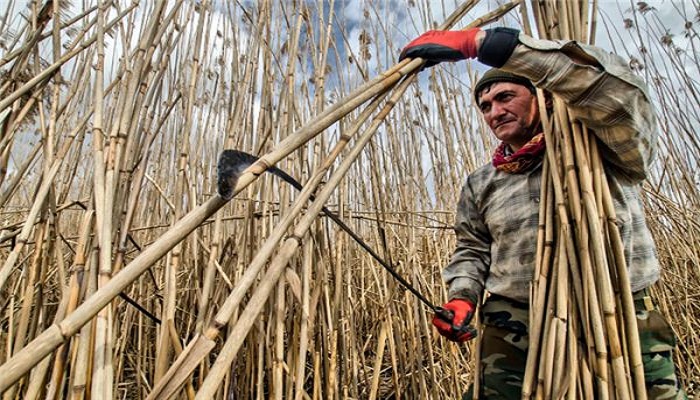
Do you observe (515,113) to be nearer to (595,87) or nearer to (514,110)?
(514,110)

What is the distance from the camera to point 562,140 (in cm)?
71

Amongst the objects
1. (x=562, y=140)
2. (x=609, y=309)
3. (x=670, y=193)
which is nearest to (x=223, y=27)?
(x=562, y=140)

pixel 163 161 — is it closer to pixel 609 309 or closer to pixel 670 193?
pixel 609 309

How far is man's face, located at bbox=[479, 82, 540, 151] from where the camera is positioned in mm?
1061

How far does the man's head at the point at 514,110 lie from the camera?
3.48ft

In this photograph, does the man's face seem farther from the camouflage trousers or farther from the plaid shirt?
the camouflage trousers

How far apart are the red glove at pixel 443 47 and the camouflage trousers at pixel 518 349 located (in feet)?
2.02

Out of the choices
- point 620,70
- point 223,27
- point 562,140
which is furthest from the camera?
point 223,27

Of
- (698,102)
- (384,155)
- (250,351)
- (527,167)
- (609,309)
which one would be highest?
(698,102)

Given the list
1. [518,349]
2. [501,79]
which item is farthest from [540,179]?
[518,349]

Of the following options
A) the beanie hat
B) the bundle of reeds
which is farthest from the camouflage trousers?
the beanie hat

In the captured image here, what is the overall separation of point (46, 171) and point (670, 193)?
8.66ft

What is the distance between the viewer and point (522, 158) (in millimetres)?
1006

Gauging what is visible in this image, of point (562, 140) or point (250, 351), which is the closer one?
point (562, 140)
